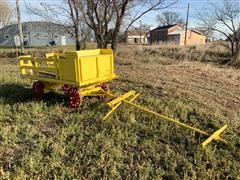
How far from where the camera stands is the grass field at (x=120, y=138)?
3307 mm

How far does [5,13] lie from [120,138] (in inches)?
2141

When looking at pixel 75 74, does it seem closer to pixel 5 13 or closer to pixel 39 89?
pixel 39 89

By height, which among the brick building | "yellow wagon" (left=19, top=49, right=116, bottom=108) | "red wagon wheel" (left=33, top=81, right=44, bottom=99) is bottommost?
"red wagon wheel" (left=33, top=81, right=44, bottom=99)

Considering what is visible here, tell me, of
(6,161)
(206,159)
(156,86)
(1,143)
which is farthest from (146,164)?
(156,86)

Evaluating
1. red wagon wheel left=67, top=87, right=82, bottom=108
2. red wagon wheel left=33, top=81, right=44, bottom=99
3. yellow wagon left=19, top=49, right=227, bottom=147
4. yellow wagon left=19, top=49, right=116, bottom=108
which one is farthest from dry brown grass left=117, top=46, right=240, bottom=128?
red wagon wheel left=33, top=81, right=44, bottom=99

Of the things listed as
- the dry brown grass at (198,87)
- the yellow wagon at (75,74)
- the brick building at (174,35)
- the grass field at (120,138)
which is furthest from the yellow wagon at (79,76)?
the brick building at (174,35)

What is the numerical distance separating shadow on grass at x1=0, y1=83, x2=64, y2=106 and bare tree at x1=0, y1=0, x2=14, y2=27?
47371 millimetres

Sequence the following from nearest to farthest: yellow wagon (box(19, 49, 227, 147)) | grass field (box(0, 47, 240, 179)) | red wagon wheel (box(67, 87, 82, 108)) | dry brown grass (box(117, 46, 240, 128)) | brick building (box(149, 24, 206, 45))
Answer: grass field (box(0, 47, 240, 179)) < yellow wagon (box(19, 49, 227, 147)) < red wagon wheel (box(67, 87, 82, 108)) < dry brown grass (box(117, 46, 240, 128)) < brick building (box(149, 24, 206, 45))

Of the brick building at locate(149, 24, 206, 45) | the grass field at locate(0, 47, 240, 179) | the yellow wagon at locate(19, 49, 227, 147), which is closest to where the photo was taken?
the grass field at locate(0, 47, 240, 179)

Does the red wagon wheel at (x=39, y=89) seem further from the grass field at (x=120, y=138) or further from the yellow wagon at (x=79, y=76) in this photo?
the grass field at (x=120, y=138)

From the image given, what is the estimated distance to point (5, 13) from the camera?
1981 inches

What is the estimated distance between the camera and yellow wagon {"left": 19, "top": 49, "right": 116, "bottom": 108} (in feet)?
15.2

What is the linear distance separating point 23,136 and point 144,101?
2.56 meters

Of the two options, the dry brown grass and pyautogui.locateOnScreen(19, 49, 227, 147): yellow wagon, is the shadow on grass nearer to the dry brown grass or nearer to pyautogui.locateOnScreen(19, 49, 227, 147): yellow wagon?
pyautogui.locateOnScreen(19, 49, 227, 147): yellow wagon
